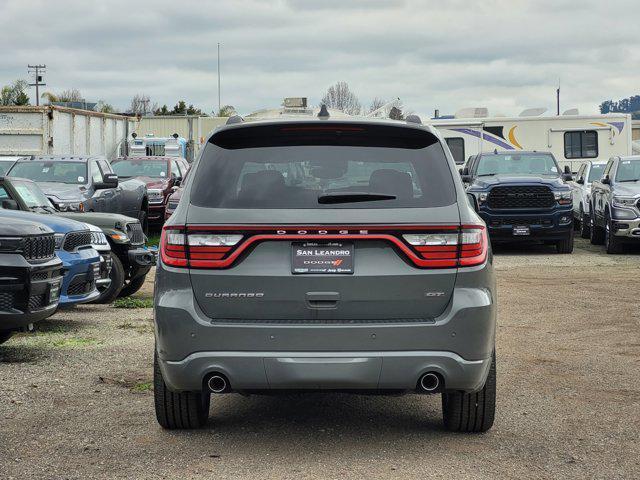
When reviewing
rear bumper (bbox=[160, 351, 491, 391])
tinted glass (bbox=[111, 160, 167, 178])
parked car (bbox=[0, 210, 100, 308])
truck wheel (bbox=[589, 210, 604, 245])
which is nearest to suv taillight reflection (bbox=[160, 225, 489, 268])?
rear bumper (bbox=[160, 351, 491, 391])

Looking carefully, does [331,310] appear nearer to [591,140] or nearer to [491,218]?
[491,218]

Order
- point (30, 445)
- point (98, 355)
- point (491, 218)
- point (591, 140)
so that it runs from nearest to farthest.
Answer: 1. point (30, 445)
2. point (98, 355)
3. point (491, 218)
4. point (591, 140)

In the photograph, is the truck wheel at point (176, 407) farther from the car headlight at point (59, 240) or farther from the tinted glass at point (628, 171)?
the tinted glass at point (628, 171)

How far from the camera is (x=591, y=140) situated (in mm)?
30859

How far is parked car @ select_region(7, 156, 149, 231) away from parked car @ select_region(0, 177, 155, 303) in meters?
3.71

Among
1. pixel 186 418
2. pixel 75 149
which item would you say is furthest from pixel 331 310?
pixel 75 149

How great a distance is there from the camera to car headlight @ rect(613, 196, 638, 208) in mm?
20703

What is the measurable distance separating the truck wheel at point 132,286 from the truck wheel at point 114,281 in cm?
96

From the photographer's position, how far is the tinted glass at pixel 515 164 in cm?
2297

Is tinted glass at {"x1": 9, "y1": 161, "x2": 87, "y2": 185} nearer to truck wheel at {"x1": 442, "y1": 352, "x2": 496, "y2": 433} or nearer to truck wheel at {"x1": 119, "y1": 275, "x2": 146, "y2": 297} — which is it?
truck wheel at {"x1": 119, "y1": 275, "x2": 146, "y2": 297}

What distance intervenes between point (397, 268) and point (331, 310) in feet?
1.32

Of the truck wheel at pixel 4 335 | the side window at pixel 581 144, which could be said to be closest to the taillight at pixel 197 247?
the truck wheel at pixel 4 335

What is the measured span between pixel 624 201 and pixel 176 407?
613 inches

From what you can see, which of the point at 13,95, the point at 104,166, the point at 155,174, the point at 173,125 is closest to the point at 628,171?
the point at 104,166
